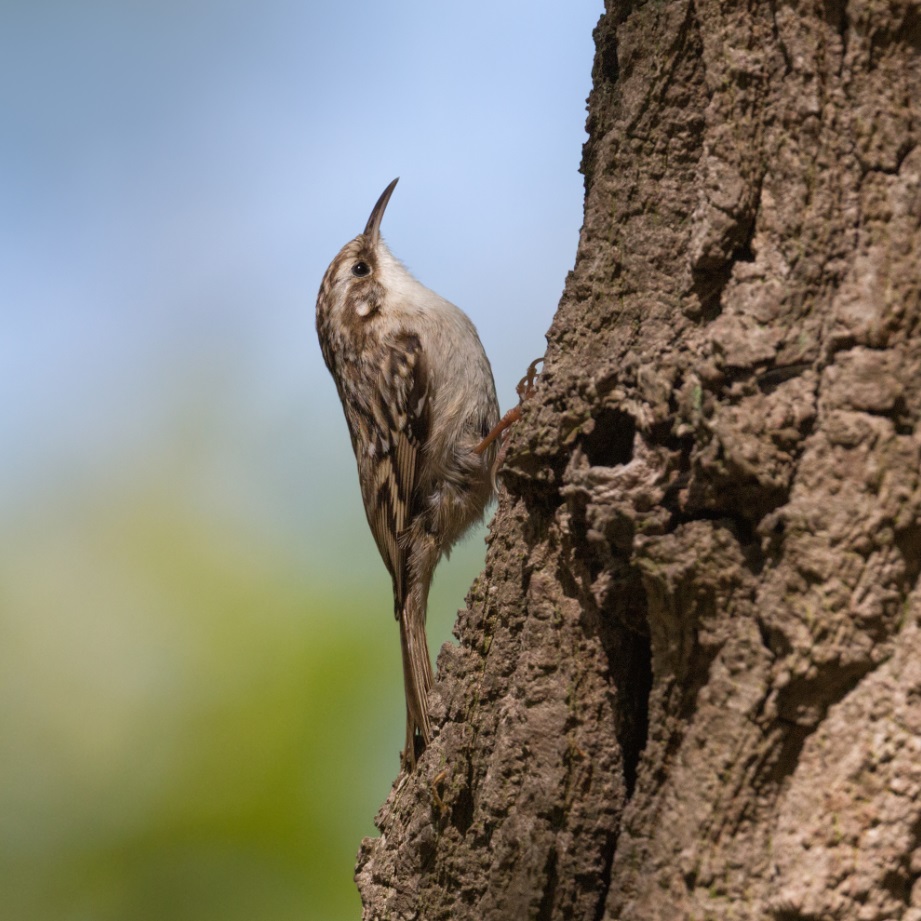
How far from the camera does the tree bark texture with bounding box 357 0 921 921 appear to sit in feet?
3.17

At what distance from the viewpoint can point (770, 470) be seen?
1.00 metres

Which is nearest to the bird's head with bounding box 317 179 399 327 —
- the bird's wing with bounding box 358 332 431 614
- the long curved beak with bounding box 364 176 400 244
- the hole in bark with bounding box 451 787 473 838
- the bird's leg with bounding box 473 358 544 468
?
the long curved beak with bounding box 364 176 400 244

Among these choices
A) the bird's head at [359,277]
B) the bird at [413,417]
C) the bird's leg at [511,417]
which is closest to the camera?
the bird's leg at [511,417]

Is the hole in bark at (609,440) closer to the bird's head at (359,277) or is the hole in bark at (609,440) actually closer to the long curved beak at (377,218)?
the bird's head at (359,277)

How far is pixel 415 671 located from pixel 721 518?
175 cm

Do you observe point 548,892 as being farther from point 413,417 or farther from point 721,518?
→ point 413,417

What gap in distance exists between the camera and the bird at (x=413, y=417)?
3049mm

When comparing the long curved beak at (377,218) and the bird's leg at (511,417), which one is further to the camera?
the long curved beak at (377,218)

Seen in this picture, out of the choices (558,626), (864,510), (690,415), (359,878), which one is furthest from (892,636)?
(359,878)

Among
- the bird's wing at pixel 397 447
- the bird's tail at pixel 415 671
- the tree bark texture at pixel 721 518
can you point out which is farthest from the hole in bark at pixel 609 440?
the bird's wing at pixel 397 447

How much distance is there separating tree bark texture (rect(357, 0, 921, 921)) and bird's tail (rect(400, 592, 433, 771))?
2.95ft

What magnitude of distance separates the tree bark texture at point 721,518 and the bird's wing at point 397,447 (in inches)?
66.5

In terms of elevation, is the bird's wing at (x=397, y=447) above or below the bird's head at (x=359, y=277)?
below

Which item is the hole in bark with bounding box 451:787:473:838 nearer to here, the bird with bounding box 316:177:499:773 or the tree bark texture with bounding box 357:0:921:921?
the tree bark texture with bounding box 357:0:921:921
